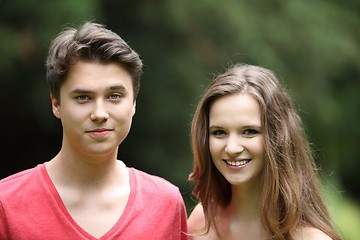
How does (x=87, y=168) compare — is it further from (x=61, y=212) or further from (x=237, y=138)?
(x=237, y=138)

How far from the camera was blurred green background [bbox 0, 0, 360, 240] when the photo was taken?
9047 mm

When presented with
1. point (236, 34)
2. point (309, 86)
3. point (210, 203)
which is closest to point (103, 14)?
point (236, 34)

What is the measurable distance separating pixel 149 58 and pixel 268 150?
534 cm

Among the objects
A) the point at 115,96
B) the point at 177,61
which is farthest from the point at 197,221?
the point at 177,61

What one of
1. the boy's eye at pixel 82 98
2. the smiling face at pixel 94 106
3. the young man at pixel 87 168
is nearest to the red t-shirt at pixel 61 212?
the young man at pixel 87 168

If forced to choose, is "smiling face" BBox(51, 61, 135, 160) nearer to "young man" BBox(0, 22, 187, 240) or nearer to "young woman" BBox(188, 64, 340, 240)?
"young man" BBox(0, 22, 187, 240)

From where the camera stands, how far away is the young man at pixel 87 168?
3934mm

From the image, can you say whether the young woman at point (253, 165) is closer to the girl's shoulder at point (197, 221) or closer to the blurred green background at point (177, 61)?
the girl's shoulder at point (197, 221)

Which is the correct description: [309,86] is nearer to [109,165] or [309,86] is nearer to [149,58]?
[149,58]

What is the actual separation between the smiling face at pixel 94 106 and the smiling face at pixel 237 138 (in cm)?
52

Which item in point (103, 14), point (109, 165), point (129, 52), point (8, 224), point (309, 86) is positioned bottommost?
point (8, 224)

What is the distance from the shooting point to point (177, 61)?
30.8ft

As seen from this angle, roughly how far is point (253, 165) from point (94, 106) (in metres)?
0.86

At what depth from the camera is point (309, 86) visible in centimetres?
966
